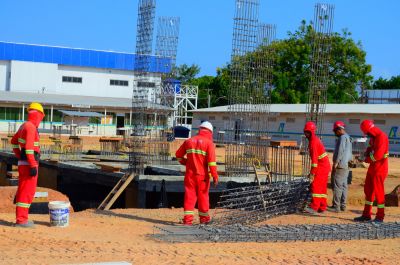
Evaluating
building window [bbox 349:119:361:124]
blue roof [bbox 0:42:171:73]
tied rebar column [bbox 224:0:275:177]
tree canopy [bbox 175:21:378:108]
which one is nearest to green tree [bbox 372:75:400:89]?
tree canopy [bbox 175:21:378:108]

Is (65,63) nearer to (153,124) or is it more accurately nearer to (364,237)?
(153,124)

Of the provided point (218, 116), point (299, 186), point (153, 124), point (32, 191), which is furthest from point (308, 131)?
point (218, 116)

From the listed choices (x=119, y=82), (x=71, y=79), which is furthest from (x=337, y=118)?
(x=71, y=79)

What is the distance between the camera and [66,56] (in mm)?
67312

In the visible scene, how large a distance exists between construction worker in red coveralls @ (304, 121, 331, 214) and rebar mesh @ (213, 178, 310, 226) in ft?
1.12

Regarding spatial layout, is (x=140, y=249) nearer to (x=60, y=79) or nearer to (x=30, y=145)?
(x=30, y=145)

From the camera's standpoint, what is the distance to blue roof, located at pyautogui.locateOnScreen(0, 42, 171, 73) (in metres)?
65.0

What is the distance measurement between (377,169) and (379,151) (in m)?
0.33

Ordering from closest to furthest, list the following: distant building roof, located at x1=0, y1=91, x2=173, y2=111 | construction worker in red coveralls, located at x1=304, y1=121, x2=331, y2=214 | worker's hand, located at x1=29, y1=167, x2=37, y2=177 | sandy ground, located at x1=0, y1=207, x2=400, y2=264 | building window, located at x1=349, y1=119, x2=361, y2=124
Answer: sandy ground, located at x1=0, y1=207, x2=400, y2=264
worker's hand, located at x1=29, y1=167, x2=37, y2=177
construction worker in red coveralls, located at x1=304, y1=121, x2=331, y2=214
building window, located at x1=349, y1=119, x2=361, y2=124
distant building roof, located at x1=0, y1=91, x2=173, y2=111

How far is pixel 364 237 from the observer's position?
1069cm

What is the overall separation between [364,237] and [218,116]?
140 feet

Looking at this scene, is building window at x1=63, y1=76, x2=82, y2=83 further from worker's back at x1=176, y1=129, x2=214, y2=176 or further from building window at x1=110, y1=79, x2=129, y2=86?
worker's back at x1=176, y1=129, x2=214, y2=176

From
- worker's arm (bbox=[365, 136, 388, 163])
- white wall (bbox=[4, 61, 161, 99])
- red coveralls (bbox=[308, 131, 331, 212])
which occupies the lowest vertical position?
red coveralls (bbox=[308, 131, 331, 212])

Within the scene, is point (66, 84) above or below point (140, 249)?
above
